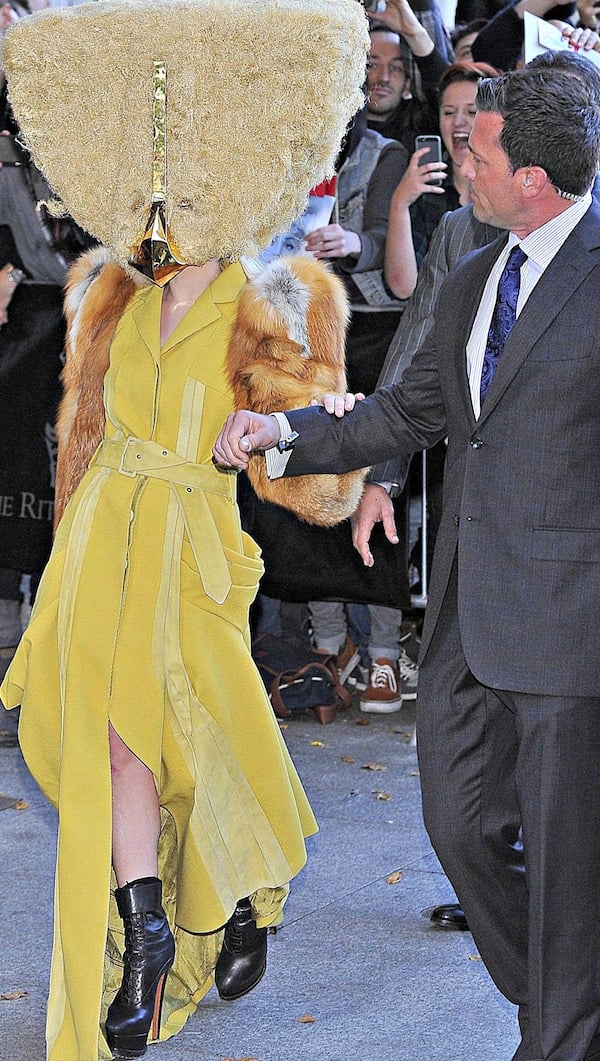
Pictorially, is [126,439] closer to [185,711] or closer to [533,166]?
[185,711]

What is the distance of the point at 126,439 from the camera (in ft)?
11.9

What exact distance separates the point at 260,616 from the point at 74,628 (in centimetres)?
373

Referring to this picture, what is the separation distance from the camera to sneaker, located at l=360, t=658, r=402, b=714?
22.8 ft

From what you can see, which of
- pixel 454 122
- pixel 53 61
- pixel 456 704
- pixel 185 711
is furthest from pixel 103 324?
pixel 454 122

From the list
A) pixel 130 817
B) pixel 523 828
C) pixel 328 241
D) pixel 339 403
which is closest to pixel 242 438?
pixel 339 403

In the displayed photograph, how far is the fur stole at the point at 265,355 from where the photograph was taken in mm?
3646

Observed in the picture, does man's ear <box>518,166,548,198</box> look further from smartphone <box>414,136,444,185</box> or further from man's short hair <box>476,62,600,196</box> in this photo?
smartphone <box>414,136,444,185</box>

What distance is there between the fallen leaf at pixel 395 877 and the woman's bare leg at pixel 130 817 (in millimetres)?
1457


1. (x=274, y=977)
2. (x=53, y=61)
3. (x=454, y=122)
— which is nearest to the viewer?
(x=53, y=61)

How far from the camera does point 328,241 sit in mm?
6328

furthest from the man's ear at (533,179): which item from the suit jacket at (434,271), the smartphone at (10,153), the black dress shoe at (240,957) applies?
the smartphone at (10,153)

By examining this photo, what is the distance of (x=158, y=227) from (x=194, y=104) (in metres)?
0.30

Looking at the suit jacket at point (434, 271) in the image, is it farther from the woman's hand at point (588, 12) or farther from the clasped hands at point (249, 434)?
the woman's hand at point (588, 12)

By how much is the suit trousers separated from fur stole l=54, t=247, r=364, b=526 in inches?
27.8
